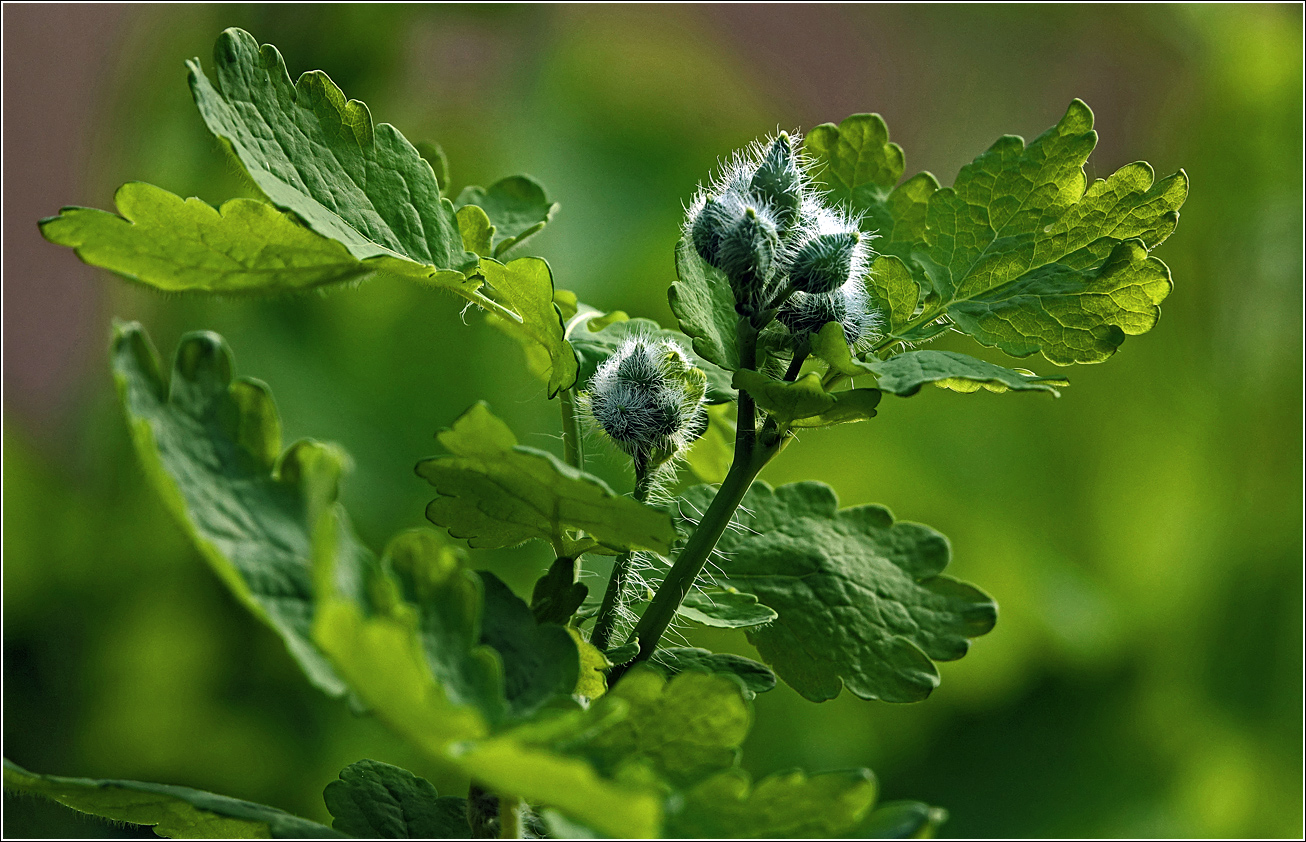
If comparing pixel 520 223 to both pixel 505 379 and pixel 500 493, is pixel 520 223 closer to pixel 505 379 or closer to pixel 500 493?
pixel 500 493

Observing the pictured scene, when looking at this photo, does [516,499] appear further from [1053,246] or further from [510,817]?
[1053,246]

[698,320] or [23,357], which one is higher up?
[23,357]

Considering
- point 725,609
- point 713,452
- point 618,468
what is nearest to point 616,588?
point 725,609

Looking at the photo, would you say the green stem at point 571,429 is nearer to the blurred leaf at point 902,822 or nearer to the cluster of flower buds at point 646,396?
the cluster of flower buds at point 646,396

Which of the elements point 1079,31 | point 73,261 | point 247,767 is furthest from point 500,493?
point 1079,31

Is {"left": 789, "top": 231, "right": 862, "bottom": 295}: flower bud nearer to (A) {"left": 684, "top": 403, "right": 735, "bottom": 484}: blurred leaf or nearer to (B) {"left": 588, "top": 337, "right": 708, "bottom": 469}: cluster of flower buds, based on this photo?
(B) {"left": 588, "top": 337, "right": 708, "bottom": 469}: cluster of flower buds

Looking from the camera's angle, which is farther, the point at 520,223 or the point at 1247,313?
the point at 1247,313
